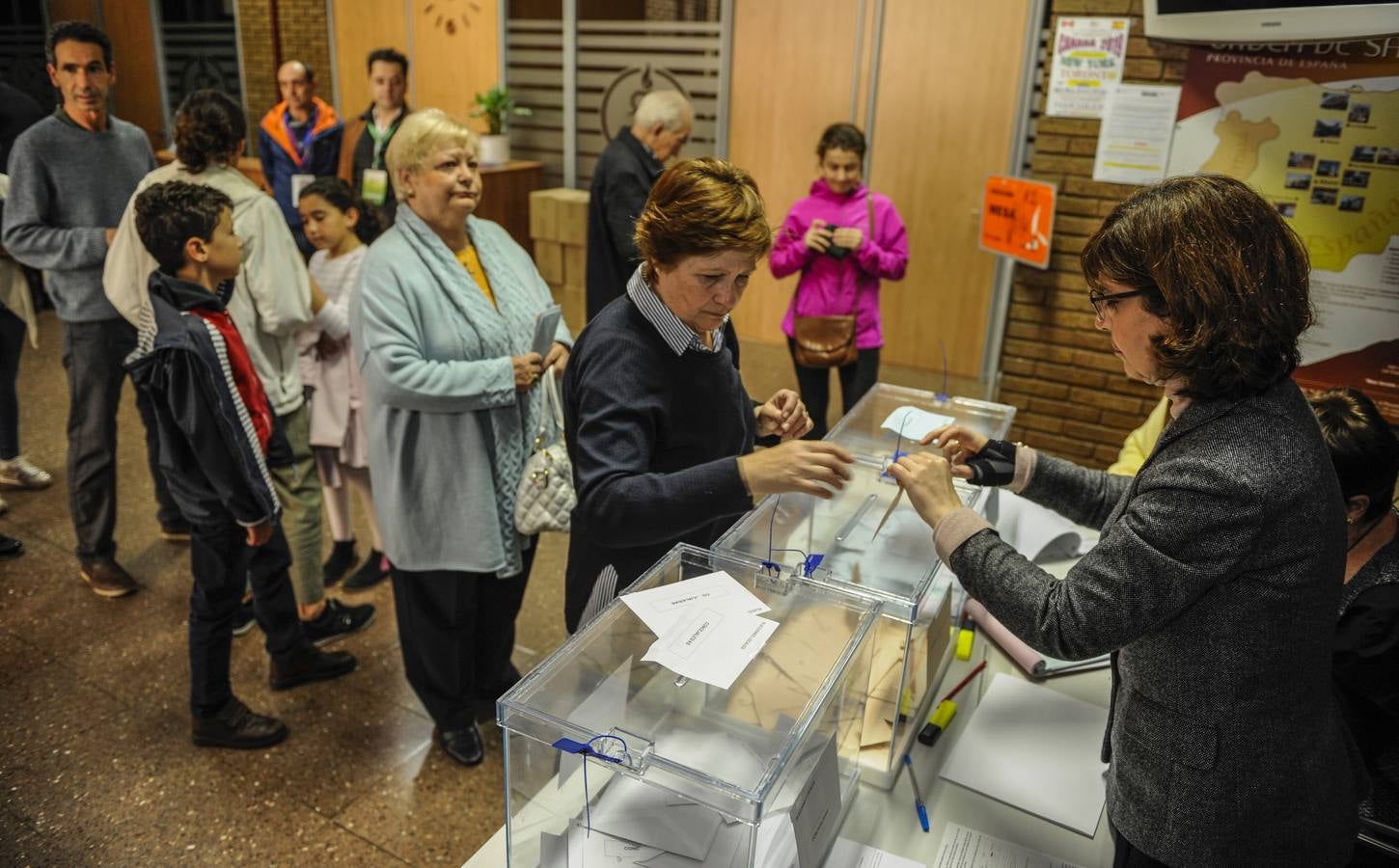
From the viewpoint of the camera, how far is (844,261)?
4070mm

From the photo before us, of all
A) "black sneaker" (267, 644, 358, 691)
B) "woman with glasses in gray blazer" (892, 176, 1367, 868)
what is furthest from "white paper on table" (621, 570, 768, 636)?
→ "black sneaker" (267, 644, 358, 691)

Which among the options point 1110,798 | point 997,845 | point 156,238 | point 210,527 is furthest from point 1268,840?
point 156,238

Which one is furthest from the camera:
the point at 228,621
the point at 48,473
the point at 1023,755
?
the point at 48,473

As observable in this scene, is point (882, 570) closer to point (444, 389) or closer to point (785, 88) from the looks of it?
point (444, 389)

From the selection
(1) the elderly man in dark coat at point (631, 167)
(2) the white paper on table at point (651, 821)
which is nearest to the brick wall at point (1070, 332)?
(1) the elderly man in dark coat at point (631, 167)

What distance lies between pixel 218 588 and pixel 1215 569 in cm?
240

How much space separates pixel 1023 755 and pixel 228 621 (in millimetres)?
2094

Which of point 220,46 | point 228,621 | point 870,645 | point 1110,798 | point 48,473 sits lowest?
point 48,473

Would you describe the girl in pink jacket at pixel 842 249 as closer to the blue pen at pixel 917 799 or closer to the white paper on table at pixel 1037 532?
the white paper on table at pixel 1037 532

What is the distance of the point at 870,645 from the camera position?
1.43 meters

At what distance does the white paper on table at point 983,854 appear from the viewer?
1420mm

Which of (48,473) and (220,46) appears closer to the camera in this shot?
(48,473)

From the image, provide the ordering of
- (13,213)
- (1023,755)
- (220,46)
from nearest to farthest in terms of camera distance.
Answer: (1023,755) → (13,213) → (220,46)

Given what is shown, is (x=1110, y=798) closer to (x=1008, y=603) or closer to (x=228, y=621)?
(x=1008, y=603)
